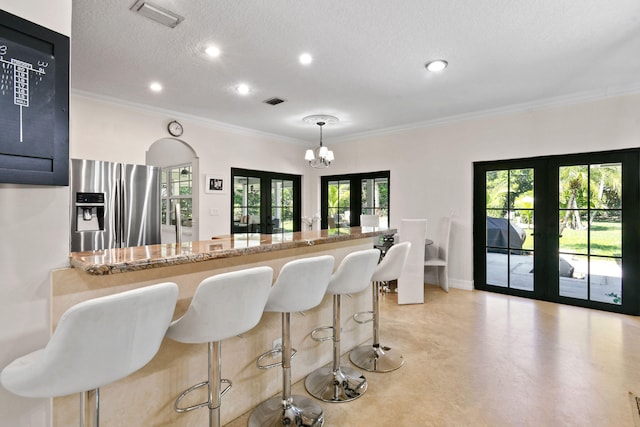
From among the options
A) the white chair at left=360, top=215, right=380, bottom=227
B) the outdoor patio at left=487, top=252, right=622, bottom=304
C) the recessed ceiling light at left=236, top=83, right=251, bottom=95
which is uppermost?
the recessed ceiling light at left=236, top=83, right=251, bottom=95

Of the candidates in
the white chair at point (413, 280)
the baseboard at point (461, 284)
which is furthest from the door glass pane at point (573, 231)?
the white chair at point (413, 280)

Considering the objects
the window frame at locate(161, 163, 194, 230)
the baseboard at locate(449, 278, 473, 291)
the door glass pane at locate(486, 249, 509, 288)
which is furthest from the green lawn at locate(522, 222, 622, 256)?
the window frame at locate(161, 163, 194, 230)

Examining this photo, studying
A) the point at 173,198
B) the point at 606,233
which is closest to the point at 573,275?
the point at 606,233

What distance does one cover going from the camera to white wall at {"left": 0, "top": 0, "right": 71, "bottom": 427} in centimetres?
119

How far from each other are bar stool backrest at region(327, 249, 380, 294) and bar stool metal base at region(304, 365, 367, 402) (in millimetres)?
647

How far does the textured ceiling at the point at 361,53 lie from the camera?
2.28 metres

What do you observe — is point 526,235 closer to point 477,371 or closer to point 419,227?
point 419,227

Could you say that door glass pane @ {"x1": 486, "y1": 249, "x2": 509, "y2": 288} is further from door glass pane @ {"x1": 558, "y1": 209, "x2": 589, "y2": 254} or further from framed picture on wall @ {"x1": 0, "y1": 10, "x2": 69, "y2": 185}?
framed picture on wall @ {"x1": 0, "y1": 10, "x2": 69, "y2": 185}

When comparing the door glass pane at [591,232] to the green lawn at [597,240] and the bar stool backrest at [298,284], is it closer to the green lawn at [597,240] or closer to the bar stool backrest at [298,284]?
the green lawn at [597,240]

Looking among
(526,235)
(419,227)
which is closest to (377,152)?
(419,227)

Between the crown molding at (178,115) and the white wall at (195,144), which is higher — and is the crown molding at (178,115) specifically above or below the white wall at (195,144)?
above

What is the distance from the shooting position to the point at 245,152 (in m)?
5.59

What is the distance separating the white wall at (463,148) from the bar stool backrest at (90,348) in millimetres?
4657

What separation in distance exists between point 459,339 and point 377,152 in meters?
3.58
